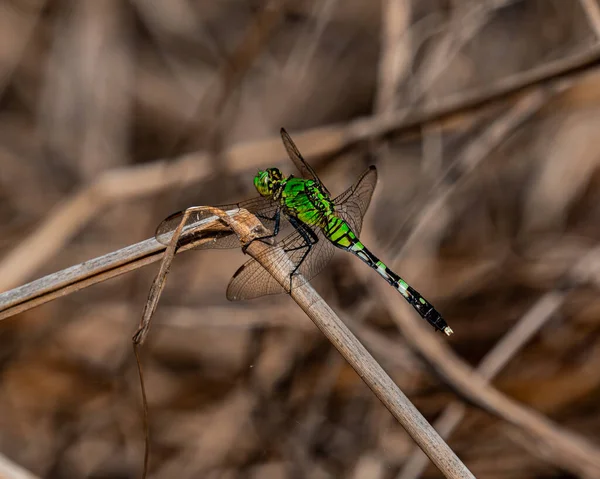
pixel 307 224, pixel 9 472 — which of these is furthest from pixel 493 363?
pixel 9 472

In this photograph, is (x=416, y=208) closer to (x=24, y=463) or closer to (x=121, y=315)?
(x=121, y=315)

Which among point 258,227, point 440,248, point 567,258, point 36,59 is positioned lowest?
point 258,227

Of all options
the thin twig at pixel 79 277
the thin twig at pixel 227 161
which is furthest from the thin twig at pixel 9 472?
the thin twig at pixel 227 161

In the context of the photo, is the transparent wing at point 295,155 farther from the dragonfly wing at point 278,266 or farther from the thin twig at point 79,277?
the thin twig at point 79,277

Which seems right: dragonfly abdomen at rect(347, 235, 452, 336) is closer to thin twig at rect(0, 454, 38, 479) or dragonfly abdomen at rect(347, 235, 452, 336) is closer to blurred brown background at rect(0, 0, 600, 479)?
blurred brown background at rect(0, 0, 600, 479)

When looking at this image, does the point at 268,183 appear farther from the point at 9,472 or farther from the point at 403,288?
the point at 9,472

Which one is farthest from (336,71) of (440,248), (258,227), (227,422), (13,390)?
(258,227)

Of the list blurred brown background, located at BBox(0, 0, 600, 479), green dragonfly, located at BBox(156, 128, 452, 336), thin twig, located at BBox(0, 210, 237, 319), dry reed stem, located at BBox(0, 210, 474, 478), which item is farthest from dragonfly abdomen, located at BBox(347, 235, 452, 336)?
thin twig, located at BBox(0, 210, 237, 319)
